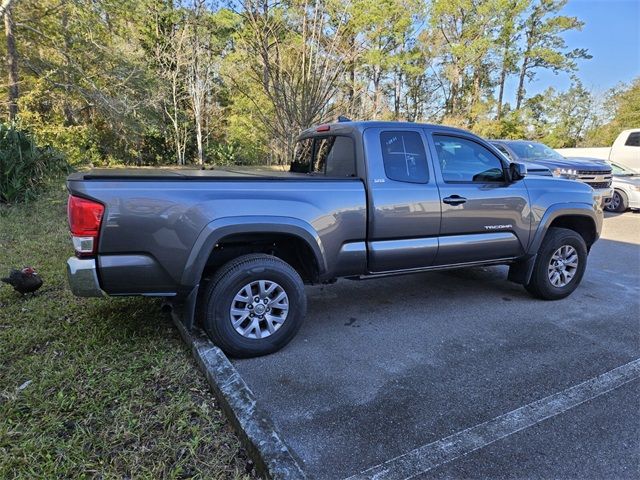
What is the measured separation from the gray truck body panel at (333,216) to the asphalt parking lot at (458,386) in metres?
0.59

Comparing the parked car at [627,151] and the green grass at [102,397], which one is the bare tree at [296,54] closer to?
the green grass at [102,397]

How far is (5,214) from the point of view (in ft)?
24.0

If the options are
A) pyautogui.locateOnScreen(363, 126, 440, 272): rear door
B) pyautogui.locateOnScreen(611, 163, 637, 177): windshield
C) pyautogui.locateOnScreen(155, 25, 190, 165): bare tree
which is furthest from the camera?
pyautogui.locateOnScreen(155, 25, 190, 165): bare tree

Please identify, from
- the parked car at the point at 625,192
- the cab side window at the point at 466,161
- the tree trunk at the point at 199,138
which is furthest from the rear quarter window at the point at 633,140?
the tree trunk at the point at 199,138

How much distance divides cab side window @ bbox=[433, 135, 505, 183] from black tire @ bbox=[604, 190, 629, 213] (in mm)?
9476

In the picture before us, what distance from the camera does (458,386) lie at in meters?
2.82

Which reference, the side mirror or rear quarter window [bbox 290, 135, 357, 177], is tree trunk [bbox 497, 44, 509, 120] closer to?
the side mirror

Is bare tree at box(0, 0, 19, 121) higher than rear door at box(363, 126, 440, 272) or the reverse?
higher

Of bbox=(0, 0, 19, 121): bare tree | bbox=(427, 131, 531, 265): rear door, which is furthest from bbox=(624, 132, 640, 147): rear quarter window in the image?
bbox=(0, 0, 19, 121): bare tree

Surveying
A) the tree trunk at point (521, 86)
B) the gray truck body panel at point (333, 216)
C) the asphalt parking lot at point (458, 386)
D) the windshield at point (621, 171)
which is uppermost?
the tree trunk at point (521, 86)

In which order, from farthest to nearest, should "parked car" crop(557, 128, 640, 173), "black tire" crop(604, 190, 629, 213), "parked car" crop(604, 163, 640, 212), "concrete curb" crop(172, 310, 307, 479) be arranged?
"parked car" crop(557, 128, 640, 173), "black tire" crop(604, 190, 629, 213), "parked car" crop(604, 163, 640, 212), "concrete curb" crop(172, 310, 307, 479)

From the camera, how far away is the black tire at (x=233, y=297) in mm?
2986

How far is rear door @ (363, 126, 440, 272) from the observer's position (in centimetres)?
347

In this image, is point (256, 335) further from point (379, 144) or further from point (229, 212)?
point (379, 144)
